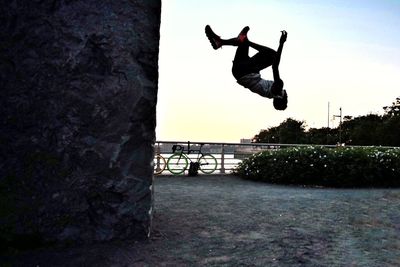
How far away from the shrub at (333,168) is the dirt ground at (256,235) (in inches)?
103

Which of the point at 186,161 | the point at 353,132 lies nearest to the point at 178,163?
the point at 186,161

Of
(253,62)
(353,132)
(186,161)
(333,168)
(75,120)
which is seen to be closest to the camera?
(253,62)

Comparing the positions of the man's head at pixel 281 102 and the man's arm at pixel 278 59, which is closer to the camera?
the man's arm at pixel 278 59

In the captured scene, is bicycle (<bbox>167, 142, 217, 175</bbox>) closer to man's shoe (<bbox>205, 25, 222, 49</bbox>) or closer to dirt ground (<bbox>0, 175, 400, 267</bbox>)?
dirt ground (<bbox>0, 175, 400, 267</bbox>)

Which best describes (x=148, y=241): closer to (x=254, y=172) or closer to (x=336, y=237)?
(x=336, y=237)

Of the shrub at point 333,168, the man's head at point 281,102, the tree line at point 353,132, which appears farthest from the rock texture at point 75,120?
the tree line at point 353,132

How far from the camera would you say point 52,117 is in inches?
202

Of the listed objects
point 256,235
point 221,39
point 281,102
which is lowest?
point 256,235

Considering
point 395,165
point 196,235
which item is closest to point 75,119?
point 196,235

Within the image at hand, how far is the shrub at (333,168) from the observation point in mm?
12586

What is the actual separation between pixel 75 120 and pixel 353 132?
204 feet

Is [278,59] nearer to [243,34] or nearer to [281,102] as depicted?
[243,34]

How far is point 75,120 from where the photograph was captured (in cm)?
520

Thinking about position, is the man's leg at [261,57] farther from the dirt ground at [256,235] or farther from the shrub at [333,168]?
the shrub at [333,168]
